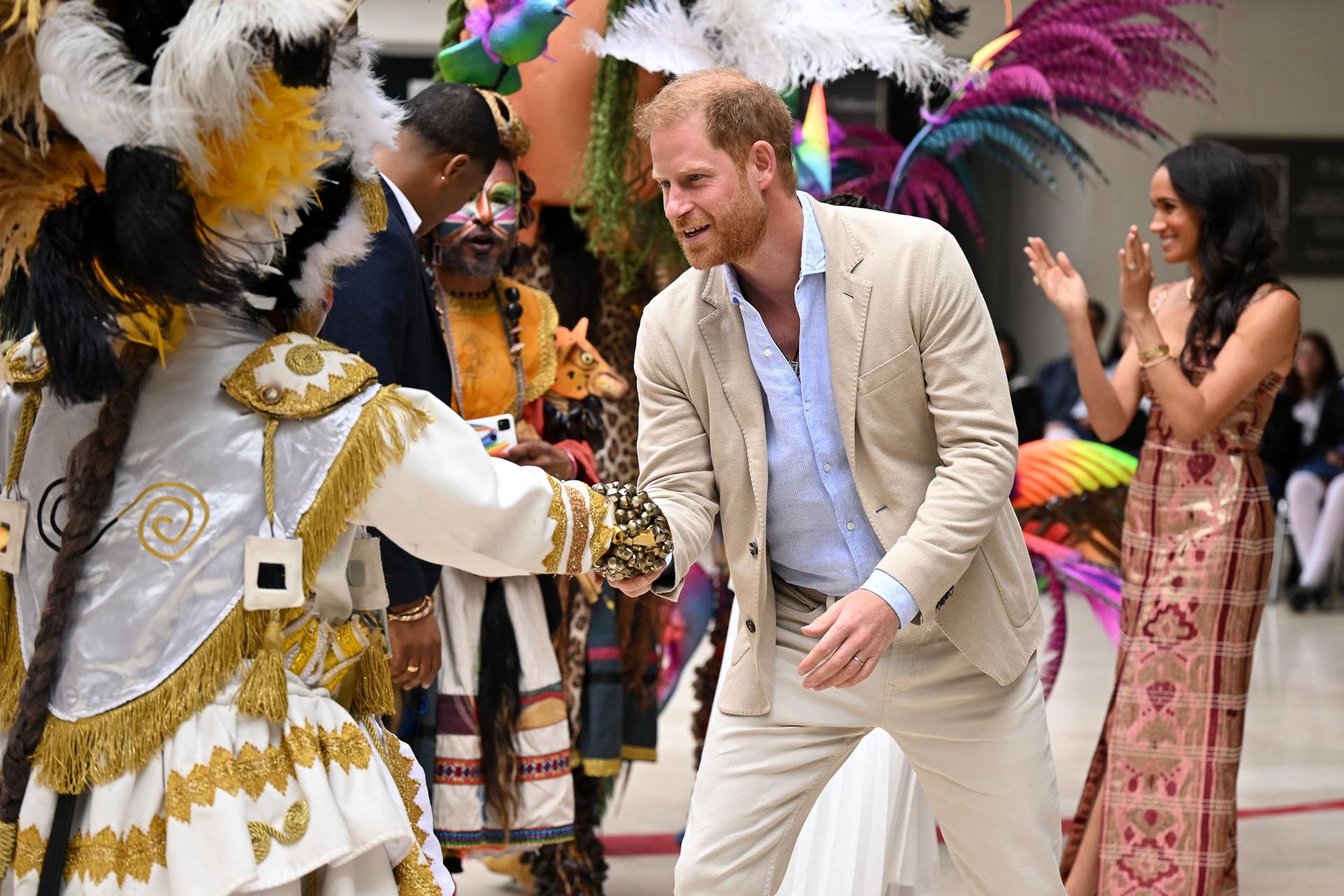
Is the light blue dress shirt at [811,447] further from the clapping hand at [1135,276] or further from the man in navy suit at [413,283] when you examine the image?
the clapping hand at [1135,276]

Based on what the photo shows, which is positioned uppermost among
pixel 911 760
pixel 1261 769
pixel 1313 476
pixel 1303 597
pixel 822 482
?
pixel 822 482

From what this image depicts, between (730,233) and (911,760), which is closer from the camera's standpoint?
(730,233)

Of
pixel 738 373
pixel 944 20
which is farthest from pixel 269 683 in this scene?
pixel 944 20

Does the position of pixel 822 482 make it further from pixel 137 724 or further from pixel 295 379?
pixel 137 724

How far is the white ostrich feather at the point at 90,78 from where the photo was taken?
1757mm

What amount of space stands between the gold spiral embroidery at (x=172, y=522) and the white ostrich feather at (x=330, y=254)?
305 millimetres

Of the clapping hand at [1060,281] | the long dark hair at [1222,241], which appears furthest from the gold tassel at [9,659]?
the long dark hair at [1222,241]

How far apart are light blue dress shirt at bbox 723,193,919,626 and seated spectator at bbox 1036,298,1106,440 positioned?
6.59 metres

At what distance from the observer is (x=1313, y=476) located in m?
9.13

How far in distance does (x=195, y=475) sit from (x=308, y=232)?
34 centimetres

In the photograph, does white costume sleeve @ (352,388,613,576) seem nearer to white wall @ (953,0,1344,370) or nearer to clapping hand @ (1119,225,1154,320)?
clapping hand @ (1119,225,1154,320)

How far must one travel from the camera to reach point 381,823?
1.88m

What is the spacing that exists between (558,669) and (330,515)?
1801 mm

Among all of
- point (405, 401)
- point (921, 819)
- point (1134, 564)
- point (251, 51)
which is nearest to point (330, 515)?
point (405, 401)
